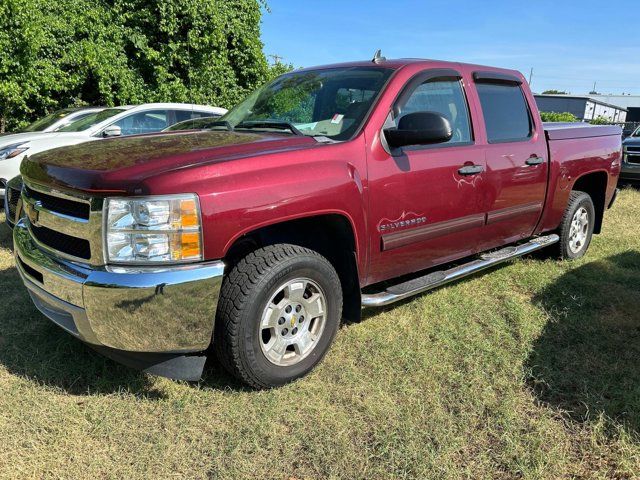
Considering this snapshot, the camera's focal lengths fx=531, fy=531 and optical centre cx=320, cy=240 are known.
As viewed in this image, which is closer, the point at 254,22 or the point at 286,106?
the point at 286,106

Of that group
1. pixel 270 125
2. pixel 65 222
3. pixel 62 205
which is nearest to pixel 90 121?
pixel 270 125

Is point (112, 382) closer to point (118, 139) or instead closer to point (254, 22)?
point (118, 139)

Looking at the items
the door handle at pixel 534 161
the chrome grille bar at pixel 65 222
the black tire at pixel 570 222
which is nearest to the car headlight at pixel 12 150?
the chrome grille bar at pixel 65 222

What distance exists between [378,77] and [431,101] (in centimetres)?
46

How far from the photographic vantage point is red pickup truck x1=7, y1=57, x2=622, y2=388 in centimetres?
251

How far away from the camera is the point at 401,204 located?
3.40 m

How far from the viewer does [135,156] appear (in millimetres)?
2801

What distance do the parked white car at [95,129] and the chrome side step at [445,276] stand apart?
4.40m

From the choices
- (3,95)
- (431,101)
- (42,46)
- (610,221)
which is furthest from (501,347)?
(42,46)

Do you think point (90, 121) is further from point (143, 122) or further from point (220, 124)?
point (220, 124)

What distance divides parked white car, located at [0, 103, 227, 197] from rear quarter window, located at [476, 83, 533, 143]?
405cm

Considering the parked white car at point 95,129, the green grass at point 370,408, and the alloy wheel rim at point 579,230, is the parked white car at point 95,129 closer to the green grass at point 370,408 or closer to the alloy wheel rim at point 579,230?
the green grass at point 370,408

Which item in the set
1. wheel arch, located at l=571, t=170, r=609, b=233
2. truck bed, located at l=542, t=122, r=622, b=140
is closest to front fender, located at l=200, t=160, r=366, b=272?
truck bed, located at l=542, t=122, r=622, b=140

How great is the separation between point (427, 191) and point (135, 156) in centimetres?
185
